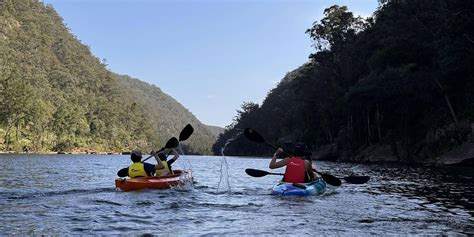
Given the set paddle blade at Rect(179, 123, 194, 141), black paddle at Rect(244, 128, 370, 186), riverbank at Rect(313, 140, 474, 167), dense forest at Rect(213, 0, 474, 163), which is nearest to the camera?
black paddle at Rect(244, 128, 370, 186)

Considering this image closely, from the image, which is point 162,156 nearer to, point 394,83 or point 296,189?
point 296,189

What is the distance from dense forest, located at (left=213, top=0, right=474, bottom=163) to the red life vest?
4.55 metres

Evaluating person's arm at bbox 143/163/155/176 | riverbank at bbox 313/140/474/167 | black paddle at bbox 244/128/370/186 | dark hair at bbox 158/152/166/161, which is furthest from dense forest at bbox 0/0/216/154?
black paddle at bbox 244/128/370/186

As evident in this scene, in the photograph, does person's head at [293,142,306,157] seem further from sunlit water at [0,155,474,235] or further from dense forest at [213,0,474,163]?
dense forest at [213,0,474,163]

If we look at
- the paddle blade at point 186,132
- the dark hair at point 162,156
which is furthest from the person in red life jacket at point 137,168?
the paddle blade at point 186,132

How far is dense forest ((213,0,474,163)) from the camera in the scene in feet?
132

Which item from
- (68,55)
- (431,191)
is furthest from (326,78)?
(68,55)

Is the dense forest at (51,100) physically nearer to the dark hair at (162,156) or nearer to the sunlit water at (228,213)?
the dark hair at (162,156)

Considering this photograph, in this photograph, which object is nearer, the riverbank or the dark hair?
the dark hair

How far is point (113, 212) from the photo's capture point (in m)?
11.7

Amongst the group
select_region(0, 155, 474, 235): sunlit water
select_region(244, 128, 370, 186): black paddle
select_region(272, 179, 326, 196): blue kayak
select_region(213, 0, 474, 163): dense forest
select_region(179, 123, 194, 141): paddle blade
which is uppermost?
select_region(213, 0, 474, 163): dense forest

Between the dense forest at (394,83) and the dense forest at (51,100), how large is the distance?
6269 cm

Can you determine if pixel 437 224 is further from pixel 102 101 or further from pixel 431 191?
pixel 102 101

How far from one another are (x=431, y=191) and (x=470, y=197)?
230 centimetres
